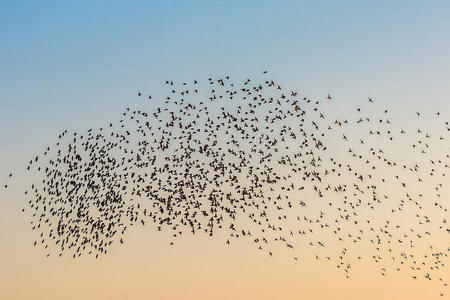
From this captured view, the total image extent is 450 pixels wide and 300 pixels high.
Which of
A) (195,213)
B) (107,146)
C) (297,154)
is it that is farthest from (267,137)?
(107,146)

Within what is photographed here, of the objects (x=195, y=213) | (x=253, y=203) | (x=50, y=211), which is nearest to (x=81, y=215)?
(x=50, y=211)

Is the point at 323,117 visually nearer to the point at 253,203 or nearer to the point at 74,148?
the point at 253,203

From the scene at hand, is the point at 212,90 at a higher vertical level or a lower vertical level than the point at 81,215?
higher

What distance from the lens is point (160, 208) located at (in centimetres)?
3906

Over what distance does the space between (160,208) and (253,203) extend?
19.6ft

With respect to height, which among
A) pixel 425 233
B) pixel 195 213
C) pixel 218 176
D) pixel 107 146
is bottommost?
pixel 425 233

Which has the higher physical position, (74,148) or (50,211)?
(74,148)

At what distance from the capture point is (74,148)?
40.5 metres

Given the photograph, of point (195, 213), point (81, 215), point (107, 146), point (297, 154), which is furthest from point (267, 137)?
point (81, 215)

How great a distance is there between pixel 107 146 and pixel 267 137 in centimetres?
1064

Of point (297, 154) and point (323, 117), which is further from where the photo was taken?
point (297, 154)

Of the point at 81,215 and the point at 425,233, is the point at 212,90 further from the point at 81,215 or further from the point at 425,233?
the point at 425,233

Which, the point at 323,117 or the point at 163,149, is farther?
the point at 163,149

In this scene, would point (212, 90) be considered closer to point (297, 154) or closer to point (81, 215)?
point (297, 154)
